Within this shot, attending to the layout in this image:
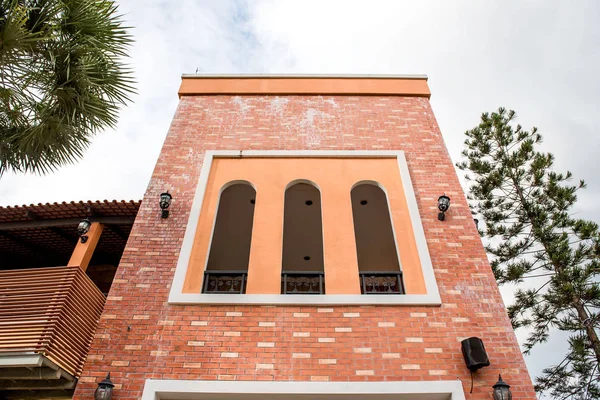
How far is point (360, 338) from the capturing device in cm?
508

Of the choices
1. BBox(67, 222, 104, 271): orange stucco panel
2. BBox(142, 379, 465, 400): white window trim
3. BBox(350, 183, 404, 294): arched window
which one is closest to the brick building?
BBox(142, 379, 465, 400): white window trim

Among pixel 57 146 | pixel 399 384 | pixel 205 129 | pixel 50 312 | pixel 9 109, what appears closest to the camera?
pixel 399 384

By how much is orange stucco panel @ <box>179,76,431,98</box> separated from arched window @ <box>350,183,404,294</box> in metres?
2.19

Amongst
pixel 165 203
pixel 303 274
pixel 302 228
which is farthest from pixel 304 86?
pixel 303 274

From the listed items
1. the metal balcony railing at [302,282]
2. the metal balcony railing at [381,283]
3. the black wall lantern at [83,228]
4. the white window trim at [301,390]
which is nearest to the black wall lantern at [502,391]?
the white window trim at [301,390]

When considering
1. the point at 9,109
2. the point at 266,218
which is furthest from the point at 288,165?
the point at 9,109

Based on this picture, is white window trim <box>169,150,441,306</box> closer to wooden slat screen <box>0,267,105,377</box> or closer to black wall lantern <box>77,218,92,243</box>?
wooden slat screen <box>0,267,105,377</box>

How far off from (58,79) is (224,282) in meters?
3.98

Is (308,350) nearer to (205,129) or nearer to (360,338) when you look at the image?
(360,338)

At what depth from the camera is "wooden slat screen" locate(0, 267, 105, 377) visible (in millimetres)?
5238

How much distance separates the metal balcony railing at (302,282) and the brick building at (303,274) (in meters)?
0.02

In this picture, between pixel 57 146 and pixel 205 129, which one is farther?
pixel 205 129

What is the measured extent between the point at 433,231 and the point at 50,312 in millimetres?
5683

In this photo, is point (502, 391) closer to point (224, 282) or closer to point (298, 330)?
point (298, 330)
